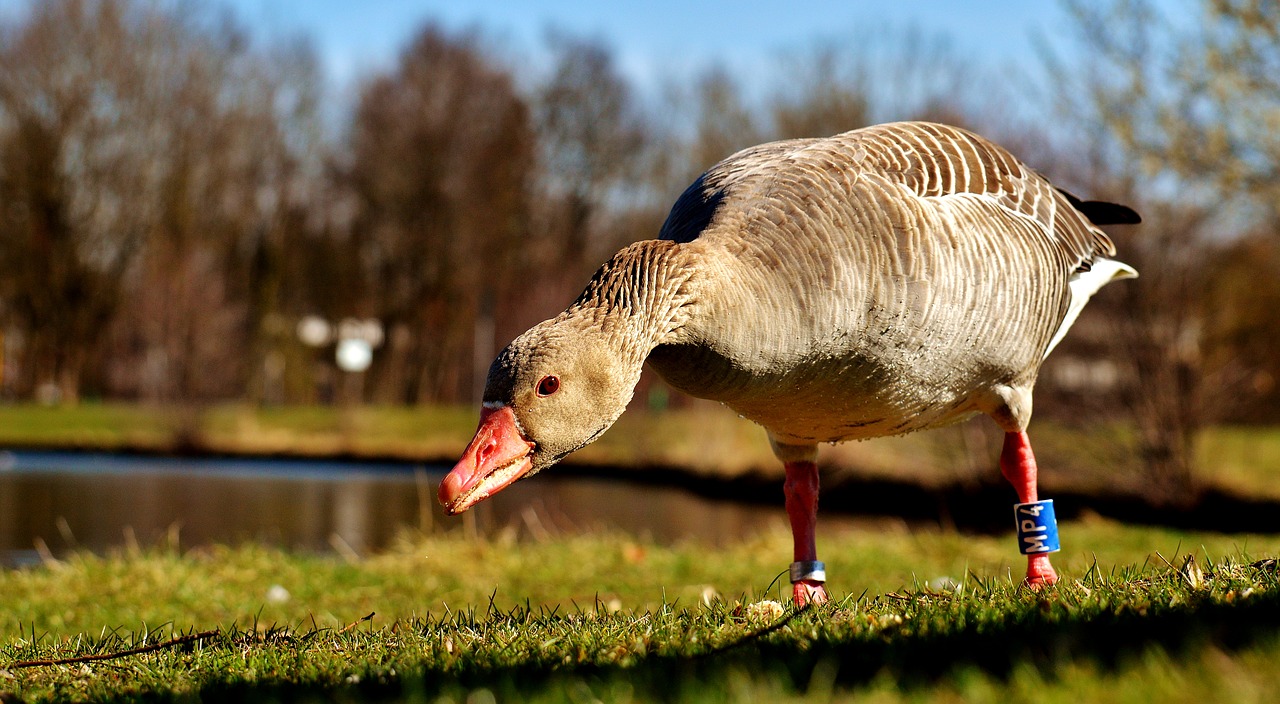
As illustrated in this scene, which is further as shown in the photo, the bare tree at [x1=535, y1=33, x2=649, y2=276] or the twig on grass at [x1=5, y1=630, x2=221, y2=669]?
the bare tree at [x1=535, y1=33, x2=649, y2=276]

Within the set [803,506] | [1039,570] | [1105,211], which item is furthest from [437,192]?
[1039,570]

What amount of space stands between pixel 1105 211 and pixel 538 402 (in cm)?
404

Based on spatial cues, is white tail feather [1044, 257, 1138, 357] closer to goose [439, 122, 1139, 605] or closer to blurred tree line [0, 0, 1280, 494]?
goose [439, 122, 1139, 605]

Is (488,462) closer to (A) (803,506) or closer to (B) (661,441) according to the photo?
(A) (803,506)

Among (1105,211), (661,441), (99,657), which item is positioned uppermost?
(1105,211)

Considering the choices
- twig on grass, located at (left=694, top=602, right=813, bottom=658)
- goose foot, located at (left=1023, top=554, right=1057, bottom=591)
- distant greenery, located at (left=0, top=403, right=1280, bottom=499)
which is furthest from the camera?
distant greenery, located at (left=0, top=403, right=1280, bottom=499)

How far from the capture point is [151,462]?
29.3 metres

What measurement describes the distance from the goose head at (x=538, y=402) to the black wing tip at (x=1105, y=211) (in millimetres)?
3480

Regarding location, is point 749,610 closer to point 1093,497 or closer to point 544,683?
point 544,683

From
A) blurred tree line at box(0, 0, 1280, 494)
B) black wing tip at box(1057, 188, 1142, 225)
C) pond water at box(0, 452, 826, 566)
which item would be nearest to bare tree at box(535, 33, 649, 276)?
blurred tree line at box(0, 0, 1280, 494)

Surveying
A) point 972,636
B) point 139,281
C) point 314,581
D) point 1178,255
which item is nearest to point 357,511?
point 314,581

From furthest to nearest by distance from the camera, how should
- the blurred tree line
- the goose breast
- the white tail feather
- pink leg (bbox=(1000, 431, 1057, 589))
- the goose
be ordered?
1. the blurred tree line
2. the white tail feather
3. pink leg (bbox=(1000, 431, 1057, 589))
4. the goose breast
5. the goose

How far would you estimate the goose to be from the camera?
3865 mm

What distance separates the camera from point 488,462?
3.78 meters
